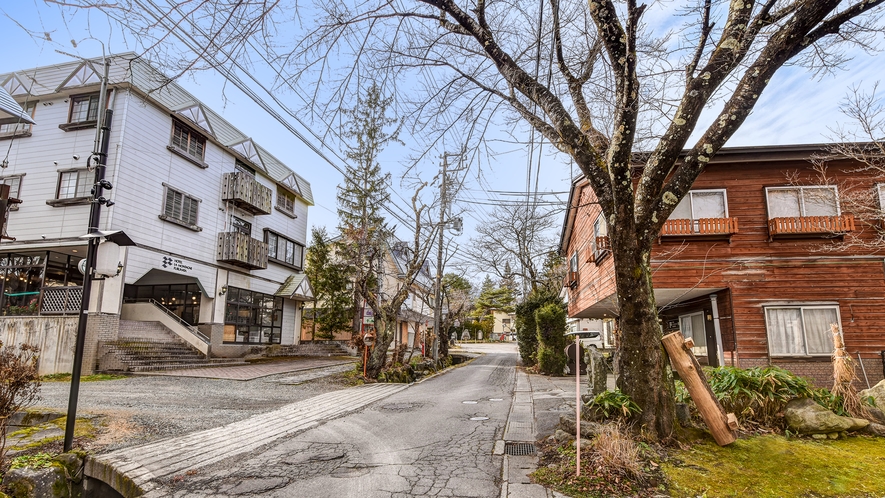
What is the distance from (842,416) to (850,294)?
8668mm

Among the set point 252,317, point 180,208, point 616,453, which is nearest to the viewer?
point 616,453

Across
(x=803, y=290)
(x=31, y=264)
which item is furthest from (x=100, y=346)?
(x=803, y=290)

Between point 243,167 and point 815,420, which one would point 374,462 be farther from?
point 243,167

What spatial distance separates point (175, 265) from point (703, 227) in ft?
62.3

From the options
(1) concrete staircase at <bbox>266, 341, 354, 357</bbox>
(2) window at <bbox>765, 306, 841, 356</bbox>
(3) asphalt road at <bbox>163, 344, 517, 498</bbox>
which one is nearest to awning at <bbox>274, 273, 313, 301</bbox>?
(1) concrete staircase at <bbox>266, 341, 354, 357</bbox>

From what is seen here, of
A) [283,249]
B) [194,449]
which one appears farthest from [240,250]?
[194,449]

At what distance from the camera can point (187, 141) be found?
63.4 ft

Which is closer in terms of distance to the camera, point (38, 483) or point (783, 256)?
point (38, 483)

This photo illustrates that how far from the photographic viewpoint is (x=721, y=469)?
15.9 feet

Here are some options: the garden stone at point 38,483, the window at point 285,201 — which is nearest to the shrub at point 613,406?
the garden stone at point 38,483

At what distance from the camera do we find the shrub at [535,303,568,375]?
682 inches

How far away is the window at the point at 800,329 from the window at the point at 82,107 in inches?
909

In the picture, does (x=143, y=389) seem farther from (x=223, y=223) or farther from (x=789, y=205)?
(x=789, y=205)

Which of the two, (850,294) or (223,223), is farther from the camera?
(223,223)
